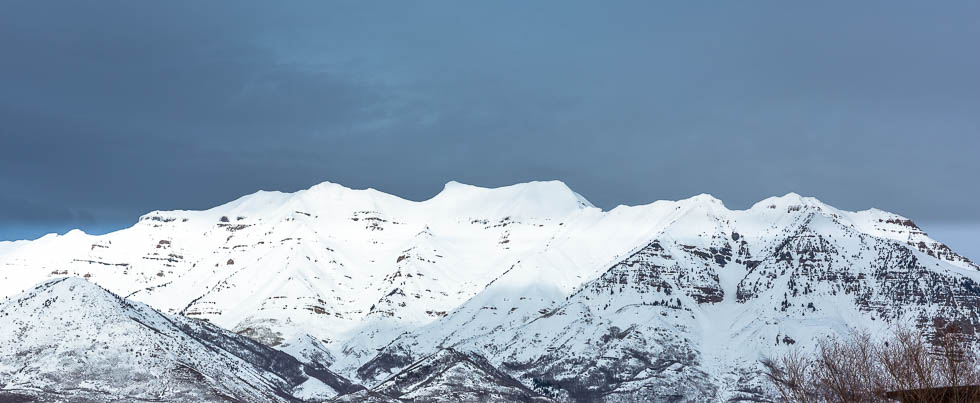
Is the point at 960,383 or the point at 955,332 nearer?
the point at 960,383

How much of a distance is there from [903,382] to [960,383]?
4.94m

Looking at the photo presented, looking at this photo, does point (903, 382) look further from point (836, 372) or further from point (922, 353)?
point (922, 353)

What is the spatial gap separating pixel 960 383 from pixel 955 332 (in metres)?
11.8

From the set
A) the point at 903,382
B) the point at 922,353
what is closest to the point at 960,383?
the point at 903,382

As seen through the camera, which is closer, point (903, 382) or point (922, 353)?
point (903, 382)

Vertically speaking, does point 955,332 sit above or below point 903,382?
above

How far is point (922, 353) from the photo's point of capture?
336 ft

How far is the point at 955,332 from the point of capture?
102 metres

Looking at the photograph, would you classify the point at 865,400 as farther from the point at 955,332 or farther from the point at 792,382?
the point at 955,332

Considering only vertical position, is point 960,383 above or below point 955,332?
below

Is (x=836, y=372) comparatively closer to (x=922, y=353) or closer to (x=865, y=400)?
(x=865, y=400)

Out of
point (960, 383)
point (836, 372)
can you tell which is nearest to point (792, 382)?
point (836, 372)

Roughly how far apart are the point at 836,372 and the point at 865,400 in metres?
4.33

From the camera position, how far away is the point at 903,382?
90125mm
